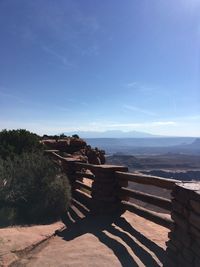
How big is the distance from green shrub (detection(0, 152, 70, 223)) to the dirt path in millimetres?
681

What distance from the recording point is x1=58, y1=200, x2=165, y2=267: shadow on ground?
7062 mm

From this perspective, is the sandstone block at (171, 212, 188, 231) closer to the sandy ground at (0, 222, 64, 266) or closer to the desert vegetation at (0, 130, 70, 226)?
the sandy ground at (0, 222, 64, 266)

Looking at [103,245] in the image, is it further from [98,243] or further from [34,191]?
[34,191]

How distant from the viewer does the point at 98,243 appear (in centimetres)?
787

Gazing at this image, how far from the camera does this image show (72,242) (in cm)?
797

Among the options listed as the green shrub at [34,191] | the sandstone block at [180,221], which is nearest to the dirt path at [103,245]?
the green shrub at [34,191]

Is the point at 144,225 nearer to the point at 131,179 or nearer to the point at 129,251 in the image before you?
the point at 131,179

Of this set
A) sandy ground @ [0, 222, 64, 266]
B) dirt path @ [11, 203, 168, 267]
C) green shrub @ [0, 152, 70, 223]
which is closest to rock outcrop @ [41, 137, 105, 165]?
green shrub @ [0, 152, 70, 223]

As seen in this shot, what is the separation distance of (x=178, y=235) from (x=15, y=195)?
17.6 ft

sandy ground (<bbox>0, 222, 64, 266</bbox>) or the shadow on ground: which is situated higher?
sandy ground (<bbox>0, 222, 64, 266</bbox>)

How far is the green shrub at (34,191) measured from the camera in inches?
395

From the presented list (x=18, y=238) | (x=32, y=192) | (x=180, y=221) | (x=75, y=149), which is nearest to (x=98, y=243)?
(x=18, y=238)

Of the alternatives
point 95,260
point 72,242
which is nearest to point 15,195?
point 72,242

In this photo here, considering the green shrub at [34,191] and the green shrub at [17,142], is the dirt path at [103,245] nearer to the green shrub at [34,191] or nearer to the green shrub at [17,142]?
the green shrub at [34,191]
